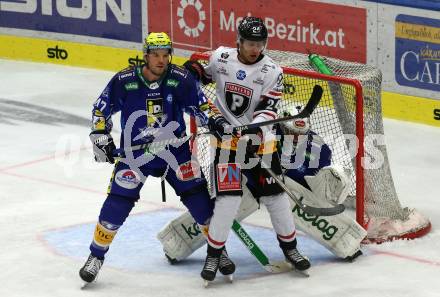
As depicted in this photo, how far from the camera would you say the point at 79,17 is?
12766 mm

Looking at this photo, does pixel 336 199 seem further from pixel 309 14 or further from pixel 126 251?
pixel 309 14

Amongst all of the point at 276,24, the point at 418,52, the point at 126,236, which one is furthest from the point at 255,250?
the point at 276,24

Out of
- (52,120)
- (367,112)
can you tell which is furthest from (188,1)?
(367,112)

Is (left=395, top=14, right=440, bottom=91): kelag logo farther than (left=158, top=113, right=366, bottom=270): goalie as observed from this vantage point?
Yes

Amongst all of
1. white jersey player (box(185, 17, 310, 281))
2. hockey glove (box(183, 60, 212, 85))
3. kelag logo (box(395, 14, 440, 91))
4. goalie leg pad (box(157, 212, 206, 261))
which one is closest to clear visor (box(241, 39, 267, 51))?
white jersey player (box(185, 17, 310, 281))

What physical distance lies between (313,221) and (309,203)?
0.12 meters

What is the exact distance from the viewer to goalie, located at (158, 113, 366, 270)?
747 cm

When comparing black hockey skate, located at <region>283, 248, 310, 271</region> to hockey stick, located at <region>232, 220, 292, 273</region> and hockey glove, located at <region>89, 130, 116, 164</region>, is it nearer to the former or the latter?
hockey stick, located at <region>232, 220, 292, 273</region>

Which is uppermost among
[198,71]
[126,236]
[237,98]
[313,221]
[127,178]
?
[198,71]

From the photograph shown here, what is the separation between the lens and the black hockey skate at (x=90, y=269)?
6.95 metres

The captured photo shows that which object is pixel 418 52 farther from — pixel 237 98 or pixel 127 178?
pixel 127 178

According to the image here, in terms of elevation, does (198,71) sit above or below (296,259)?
above

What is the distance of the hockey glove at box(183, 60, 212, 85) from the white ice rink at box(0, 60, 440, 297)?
1174 millimetres

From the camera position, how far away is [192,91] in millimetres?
6871
